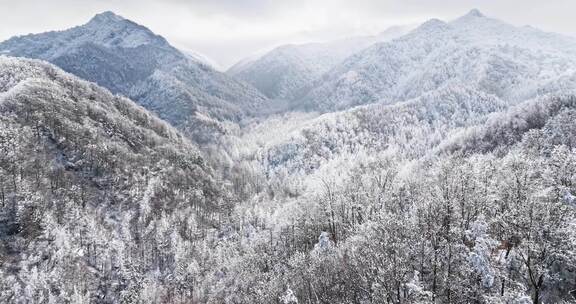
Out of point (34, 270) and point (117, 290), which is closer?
point (34, 270)

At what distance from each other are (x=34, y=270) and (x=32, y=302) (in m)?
13.0

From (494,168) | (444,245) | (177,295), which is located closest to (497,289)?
(444,245)

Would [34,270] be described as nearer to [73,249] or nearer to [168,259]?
[73,249]

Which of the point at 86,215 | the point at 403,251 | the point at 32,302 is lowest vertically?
the point at 32,302

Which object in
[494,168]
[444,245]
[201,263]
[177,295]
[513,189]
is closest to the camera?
[444,245]

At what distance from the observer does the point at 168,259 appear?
616 ft

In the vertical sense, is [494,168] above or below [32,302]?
above

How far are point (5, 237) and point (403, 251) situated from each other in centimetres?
17002

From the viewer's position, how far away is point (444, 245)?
44469mm

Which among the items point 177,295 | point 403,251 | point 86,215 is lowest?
point 177,295

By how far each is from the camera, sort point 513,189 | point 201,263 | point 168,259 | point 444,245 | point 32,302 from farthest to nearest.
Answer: point 168,259 → point 201,263 → point 32,302 → point 513,189 → point 444,245

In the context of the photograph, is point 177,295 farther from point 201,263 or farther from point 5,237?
point 5,237

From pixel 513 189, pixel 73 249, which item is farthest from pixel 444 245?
pixel 73 249

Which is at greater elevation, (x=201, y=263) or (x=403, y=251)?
(x=403, y=251)
